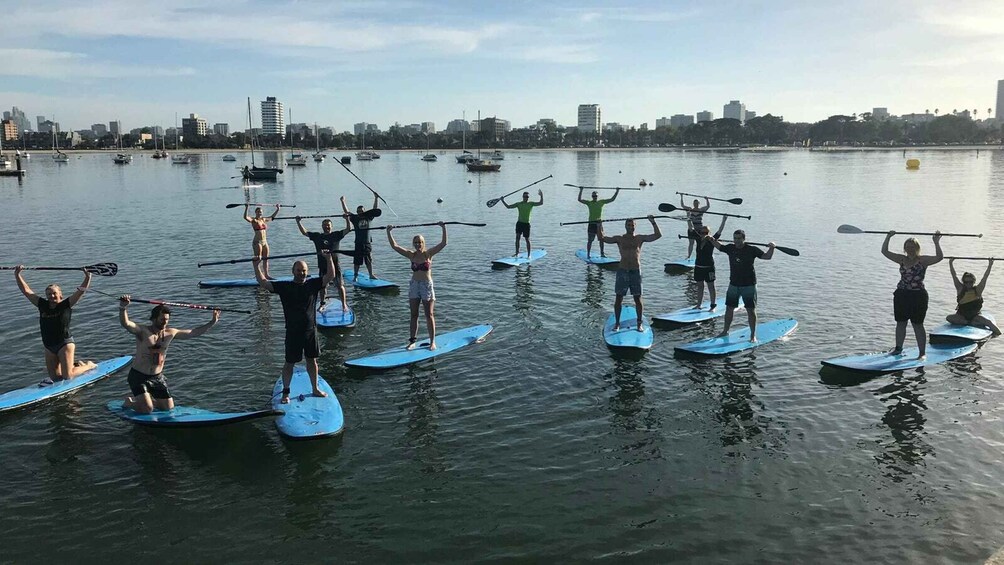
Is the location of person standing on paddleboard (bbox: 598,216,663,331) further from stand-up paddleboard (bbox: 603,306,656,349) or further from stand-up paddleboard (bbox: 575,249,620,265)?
stand-up paddleboard (bbox: 575,249,620,265)

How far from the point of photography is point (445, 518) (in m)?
8.91

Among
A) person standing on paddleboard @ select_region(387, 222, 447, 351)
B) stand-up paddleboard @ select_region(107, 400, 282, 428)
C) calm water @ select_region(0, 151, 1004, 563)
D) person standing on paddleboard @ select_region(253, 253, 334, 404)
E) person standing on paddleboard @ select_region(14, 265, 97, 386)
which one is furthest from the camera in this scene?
person standing on paddleboard @ select_region(387, 222, 447, 351)

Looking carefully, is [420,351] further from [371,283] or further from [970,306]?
[970,306]

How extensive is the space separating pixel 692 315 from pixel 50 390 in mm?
14804

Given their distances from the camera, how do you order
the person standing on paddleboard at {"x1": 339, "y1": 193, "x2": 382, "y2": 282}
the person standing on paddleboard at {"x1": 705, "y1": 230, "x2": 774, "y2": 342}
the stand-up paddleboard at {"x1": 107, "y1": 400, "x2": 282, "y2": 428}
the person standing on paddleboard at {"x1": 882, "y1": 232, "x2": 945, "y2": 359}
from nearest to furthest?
the stand-up paddleboard at {"x1": 107, "y1": 400, "x2": 282, "y2": 428}, the person standing on paddleboard at {"x1": 882, "y1": 232, "x2": 945, "y2": 359}, the person standing on paddleboard at {"x1": 705, "y1": 230, "x2": 774, "y2": 342}, the person standing on paddleboard at {"x1": 339, "y1": 193, "x2": 382, "y2": 282}

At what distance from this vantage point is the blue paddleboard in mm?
17250

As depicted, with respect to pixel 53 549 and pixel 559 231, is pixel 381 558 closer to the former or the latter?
pixel 53 549

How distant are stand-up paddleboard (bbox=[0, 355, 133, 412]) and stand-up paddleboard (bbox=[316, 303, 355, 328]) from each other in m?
4.95

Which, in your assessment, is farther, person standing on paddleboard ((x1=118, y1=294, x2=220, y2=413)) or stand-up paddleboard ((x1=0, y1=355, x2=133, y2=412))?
stand-up paddleboard ((x1=0, y1=355, x2=133, y2=412))

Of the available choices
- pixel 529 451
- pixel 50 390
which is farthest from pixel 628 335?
pixel 50 390

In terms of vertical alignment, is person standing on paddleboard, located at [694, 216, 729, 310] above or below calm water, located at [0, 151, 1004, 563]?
above

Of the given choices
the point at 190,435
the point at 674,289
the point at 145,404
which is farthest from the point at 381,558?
the point at 674,289

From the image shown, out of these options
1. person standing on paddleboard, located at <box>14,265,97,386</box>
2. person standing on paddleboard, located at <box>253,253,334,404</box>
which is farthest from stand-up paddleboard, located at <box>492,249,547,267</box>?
person standing on paddleboard, located at <box>14,265,97,386</box>

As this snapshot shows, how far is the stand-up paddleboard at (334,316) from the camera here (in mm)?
17250
